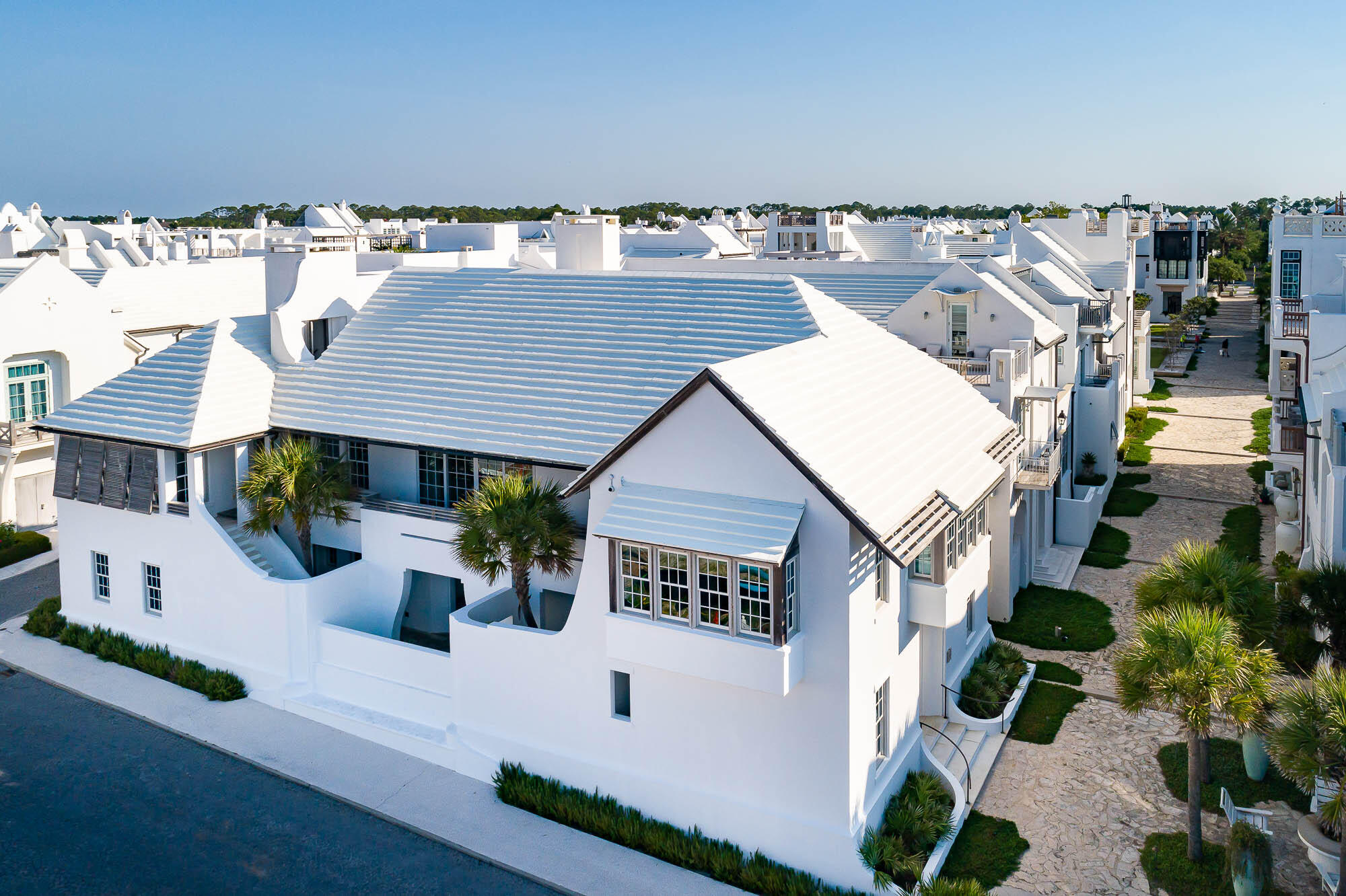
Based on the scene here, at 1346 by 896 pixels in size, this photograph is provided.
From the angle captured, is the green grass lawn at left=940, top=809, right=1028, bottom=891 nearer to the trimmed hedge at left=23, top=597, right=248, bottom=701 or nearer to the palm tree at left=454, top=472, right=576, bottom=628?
the palm tree at left=454, top=472, right=576, bottom=628

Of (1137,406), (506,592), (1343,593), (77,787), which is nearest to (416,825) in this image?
(506,592)

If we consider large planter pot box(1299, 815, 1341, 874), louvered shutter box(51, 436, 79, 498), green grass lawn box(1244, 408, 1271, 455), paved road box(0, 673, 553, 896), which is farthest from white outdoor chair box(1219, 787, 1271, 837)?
green grass lawn box(1244, 408, 1271, 455)

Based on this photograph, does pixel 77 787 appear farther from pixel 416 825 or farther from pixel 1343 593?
pixel 1343 593

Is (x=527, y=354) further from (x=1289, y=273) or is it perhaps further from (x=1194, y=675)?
(x=1289, y=273)

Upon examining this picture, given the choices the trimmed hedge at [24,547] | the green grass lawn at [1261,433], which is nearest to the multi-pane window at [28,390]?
the trimmed hedge at [24,547]

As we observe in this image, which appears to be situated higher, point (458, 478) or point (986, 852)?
point (458, 478)

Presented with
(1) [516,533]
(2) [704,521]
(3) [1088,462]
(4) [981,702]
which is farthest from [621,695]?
(3) [1088,462]
